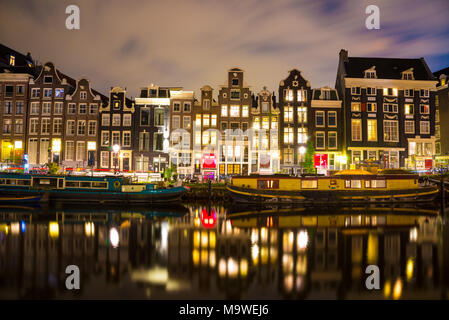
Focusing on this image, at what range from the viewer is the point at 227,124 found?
161ft

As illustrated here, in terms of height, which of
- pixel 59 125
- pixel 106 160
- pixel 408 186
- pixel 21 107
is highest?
pixel 21 107

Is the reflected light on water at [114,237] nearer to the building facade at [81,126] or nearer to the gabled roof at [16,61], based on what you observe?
the building facade at [81,126]

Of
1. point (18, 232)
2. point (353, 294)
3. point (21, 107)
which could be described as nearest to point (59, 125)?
point (21, 107)

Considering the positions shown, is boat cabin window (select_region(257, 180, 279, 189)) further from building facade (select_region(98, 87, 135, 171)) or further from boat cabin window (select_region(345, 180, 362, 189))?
building facade (select_region(98, 87, 135, 171))

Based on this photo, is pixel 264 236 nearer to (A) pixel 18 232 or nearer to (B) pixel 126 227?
(B) pixel 126 227

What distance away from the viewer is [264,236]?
19422mm

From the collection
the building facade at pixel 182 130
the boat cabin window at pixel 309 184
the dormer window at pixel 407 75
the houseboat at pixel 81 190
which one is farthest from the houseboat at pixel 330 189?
the dormer window at pixel 407 75

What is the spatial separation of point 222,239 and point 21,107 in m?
50.3

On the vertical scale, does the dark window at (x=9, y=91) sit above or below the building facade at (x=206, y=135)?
above

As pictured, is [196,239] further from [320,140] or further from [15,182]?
[320,140]

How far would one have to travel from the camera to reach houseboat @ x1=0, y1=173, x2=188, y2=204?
110 feet

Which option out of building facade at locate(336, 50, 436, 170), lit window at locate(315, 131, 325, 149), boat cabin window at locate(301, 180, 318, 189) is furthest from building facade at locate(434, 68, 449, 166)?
boat cabin window at locate(301, 180, 318, 189)

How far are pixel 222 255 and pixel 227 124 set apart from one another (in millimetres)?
35480

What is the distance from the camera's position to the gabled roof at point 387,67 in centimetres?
5025
